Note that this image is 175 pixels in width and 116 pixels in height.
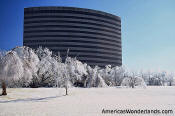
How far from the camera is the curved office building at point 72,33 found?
103m

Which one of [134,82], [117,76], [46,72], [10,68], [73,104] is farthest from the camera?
[117,76]

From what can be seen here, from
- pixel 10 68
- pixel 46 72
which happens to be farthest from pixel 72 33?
pixel 10 68

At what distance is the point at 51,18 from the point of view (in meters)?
107

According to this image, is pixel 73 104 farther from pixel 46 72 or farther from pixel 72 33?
pixel 72 33

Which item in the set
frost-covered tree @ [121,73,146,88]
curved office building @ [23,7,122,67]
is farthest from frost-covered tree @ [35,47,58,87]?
curved office building @ [23,7,122,67]

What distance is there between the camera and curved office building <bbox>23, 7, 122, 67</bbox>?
339ft

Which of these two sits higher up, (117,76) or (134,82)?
(117,76)

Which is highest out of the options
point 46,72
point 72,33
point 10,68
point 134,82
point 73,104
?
point 72,33

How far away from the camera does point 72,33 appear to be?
10744 cm

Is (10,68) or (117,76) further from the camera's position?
(117,76)

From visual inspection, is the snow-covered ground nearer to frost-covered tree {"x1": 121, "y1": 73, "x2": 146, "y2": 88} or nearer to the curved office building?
frost-covered tree {"x1": 121, "y1": 73, "x2": 146, "y2": 88}

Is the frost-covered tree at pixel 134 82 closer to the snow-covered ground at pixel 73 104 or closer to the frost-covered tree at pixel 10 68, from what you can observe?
the snow-covered ground at pixel 73 104

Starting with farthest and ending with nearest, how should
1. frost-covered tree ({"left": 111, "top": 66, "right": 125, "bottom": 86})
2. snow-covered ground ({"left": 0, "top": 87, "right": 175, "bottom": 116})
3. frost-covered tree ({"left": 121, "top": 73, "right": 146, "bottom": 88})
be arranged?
frost-covered tree ({"left": 111, "top": 66, "right": 125, "bottom": 86}), frost-covered tree ({"left": 121, "top": 73, "right": 146, "bottom": 88}), snow-covered ground ({"left": 0, "top": 87, "right": 175, "bottom": 116})

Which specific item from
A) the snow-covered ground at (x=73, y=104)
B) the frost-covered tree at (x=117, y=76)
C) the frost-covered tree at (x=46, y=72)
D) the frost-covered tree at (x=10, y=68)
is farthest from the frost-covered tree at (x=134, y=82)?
the frost-covered tree at (x=10, y=68)
